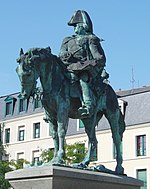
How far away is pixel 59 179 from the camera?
10.8 meters

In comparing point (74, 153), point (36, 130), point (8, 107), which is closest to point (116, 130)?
point (74, 153)

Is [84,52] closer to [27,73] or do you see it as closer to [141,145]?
[27,73]

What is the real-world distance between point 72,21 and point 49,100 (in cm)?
251

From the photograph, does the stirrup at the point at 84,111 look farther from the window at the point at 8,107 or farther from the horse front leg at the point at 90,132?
the window at the point at 8,107

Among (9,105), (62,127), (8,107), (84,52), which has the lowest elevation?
(62,127)

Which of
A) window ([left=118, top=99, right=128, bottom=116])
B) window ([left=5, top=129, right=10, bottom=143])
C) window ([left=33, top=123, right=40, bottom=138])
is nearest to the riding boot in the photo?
window ([left=118, top=99, right=128, bottom=116])

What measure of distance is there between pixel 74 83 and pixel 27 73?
4.76 feet

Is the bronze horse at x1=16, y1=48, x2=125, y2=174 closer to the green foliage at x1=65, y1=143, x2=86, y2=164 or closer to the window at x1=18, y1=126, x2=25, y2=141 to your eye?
the green foliage at x1=65, y1=143, x2=86, y2=164

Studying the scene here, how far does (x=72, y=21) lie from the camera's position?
13.4m

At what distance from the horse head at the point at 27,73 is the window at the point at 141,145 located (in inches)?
1594

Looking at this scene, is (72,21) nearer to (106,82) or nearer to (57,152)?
(106,82)

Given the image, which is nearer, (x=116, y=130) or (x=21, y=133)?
(x=116, y=130)

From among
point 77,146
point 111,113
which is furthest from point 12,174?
point 77,146

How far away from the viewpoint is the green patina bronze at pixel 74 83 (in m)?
11.5
